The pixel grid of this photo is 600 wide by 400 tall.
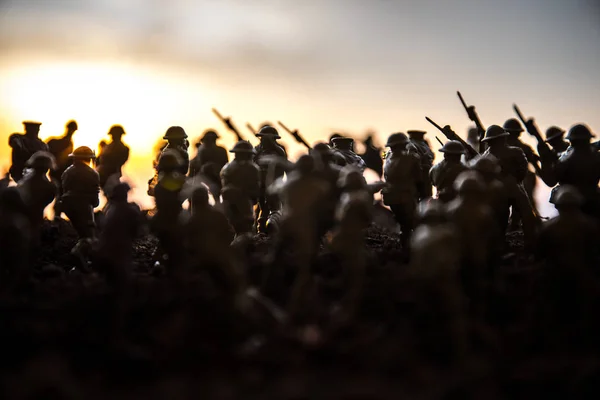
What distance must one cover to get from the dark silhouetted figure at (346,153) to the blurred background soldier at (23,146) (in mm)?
7368

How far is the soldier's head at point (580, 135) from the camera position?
1380 cm

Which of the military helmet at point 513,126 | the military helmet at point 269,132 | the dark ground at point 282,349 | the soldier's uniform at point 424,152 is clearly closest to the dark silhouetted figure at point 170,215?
the dark ground at point 282,349

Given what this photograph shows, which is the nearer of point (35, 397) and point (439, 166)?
Result: point (35, 397)

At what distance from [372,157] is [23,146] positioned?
387 inches

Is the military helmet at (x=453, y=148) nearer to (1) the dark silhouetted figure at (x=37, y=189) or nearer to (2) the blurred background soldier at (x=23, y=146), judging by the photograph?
(1) the dark silhouetted figure at (x=37, y=189)

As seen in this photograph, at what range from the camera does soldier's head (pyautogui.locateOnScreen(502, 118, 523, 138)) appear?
55.3ft

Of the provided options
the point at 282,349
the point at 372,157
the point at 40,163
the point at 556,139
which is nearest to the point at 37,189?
the point at 40,163

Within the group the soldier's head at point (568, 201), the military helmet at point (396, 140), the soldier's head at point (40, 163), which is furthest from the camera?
the military helmet at point (396, 140)

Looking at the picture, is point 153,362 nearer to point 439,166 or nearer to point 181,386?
point 181,386

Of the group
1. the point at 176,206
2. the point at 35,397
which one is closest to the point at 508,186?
the point at 176,206

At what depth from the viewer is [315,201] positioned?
10.2 m

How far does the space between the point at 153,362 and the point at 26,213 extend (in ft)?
15.5

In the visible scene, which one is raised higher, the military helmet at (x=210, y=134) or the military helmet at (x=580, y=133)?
the military helmet at (x=210, y=134)

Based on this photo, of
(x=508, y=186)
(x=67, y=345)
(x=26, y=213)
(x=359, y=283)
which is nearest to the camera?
(x=67, y=345)
